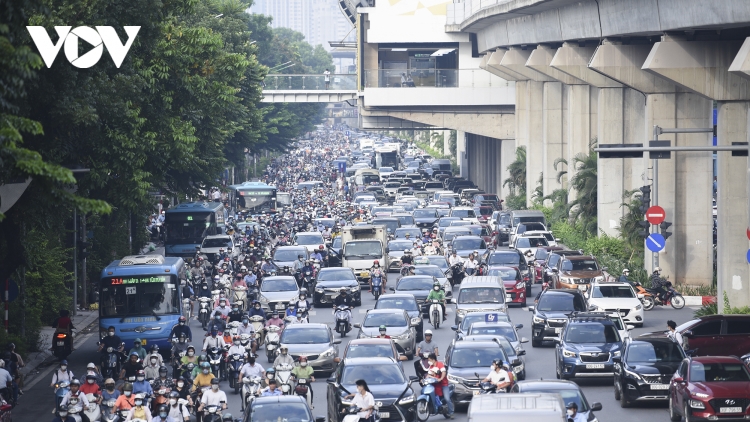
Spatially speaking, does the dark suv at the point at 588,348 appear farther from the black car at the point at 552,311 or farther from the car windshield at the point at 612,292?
the car windshield at the point at 612,292

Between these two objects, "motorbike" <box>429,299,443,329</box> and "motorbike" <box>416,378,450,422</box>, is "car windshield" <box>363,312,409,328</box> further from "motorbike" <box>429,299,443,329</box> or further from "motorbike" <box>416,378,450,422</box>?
"motorbike" <box>416,378,450,422</box>

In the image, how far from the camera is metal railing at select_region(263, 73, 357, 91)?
334ft

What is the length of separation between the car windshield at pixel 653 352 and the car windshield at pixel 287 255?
25098 millimetres

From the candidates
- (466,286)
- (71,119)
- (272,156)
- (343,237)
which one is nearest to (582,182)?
(343,237)

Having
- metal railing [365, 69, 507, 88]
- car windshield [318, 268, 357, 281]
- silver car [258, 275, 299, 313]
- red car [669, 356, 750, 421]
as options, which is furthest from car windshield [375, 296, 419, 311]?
metal railing [365, 69, 507, 88]

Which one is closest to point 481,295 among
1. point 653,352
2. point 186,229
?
point 653,352

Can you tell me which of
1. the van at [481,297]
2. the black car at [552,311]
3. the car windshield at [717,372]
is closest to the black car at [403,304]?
the van at [481,297]

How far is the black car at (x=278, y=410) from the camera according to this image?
2197 centimetres

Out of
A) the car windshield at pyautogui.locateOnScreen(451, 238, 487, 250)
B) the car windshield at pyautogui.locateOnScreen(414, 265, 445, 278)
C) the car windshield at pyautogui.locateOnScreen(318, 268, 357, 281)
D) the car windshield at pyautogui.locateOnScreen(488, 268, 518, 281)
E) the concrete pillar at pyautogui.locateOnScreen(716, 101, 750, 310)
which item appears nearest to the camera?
the concrete pillar at pyautogui.locateOnScreen(716, 101, 750, 310)

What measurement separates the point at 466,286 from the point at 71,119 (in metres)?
13.7

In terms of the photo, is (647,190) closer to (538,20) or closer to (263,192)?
(538,20)

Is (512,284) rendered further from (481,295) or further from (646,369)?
(646,369)

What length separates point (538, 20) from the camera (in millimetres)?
67812

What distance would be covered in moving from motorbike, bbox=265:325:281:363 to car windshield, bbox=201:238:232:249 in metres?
23.6
